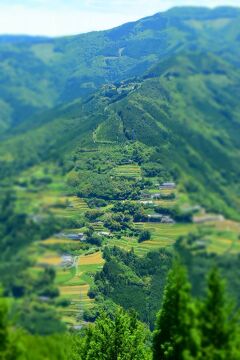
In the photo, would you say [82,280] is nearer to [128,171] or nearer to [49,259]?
[49,259]

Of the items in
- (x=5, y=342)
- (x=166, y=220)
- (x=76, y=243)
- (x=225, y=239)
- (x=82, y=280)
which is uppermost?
(x=225, y=239)

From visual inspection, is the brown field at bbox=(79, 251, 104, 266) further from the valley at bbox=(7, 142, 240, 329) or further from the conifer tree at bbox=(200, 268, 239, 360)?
the conifer tree at bbox=(200, 268, 239, 360)

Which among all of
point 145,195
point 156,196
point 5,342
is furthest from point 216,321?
point 145,195

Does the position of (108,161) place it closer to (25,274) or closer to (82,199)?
(82,199)

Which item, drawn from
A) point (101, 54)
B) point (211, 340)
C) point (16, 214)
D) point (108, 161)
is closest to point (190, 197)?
point (16, 214)

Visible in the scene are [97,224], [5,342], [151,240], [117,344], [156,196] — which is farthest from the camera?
[156,196]

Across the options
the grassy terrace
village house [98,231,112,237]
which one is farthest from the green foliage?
village house [98,231,112,237]
